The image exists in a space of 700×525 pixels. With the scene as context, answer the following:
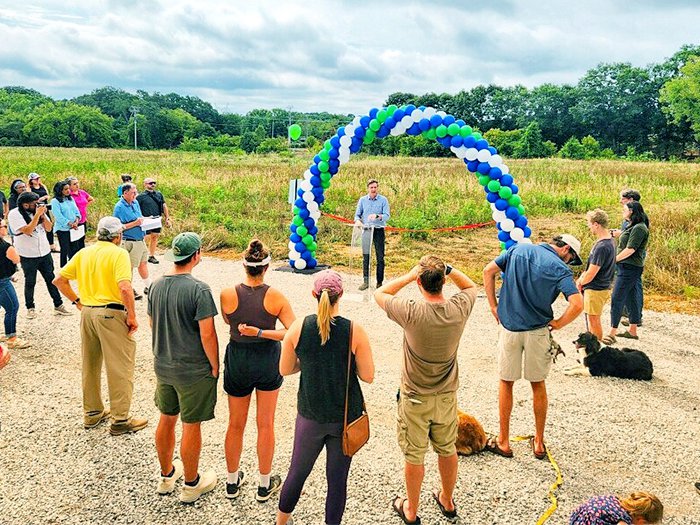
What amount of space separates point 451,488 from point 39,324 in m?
5.97

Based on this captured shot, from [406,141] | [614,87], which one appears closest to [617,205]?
[406,141]

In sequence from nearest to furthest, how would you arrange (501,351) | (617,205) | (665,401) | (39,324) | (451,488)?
(451,488), (501,351), (665,401), (39,324), (617,205)

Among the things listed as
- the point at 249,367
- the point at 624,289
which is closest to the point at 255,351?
the point at 249,367

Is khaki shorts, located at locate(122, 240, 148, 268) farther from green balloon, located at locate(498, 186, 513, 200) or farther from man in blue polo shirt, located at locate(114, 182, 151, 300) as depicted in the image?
green balloon, located at locate(498, 186, 513, 200)

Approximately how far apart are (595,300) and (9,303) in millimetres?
6665

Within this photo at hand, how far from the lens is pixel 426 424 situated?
3.25 meters

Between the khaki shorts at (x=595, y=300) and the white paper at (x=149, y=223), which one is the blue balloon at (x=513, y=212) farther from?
the white paper at (x=149, y=223)

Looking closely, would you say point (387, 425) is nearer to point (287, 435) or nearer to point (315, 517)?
point (287, 435)

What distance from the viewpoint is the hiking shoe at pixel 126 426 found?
441cm

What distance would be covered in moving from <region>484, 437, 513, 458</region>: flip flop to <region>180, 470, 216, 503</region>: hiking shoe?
212 centimetres

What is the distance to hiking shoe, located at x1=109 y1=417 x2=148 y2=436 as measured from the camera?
173 inches

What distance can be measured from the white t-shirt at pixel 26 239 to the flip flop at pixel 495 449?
592 cm

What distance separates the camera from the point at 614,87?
71.4m

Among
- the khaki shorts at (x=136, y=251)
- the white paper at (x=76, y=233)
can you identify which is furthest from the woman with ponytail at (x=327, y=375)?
the white paper at (x=76, y=233)
